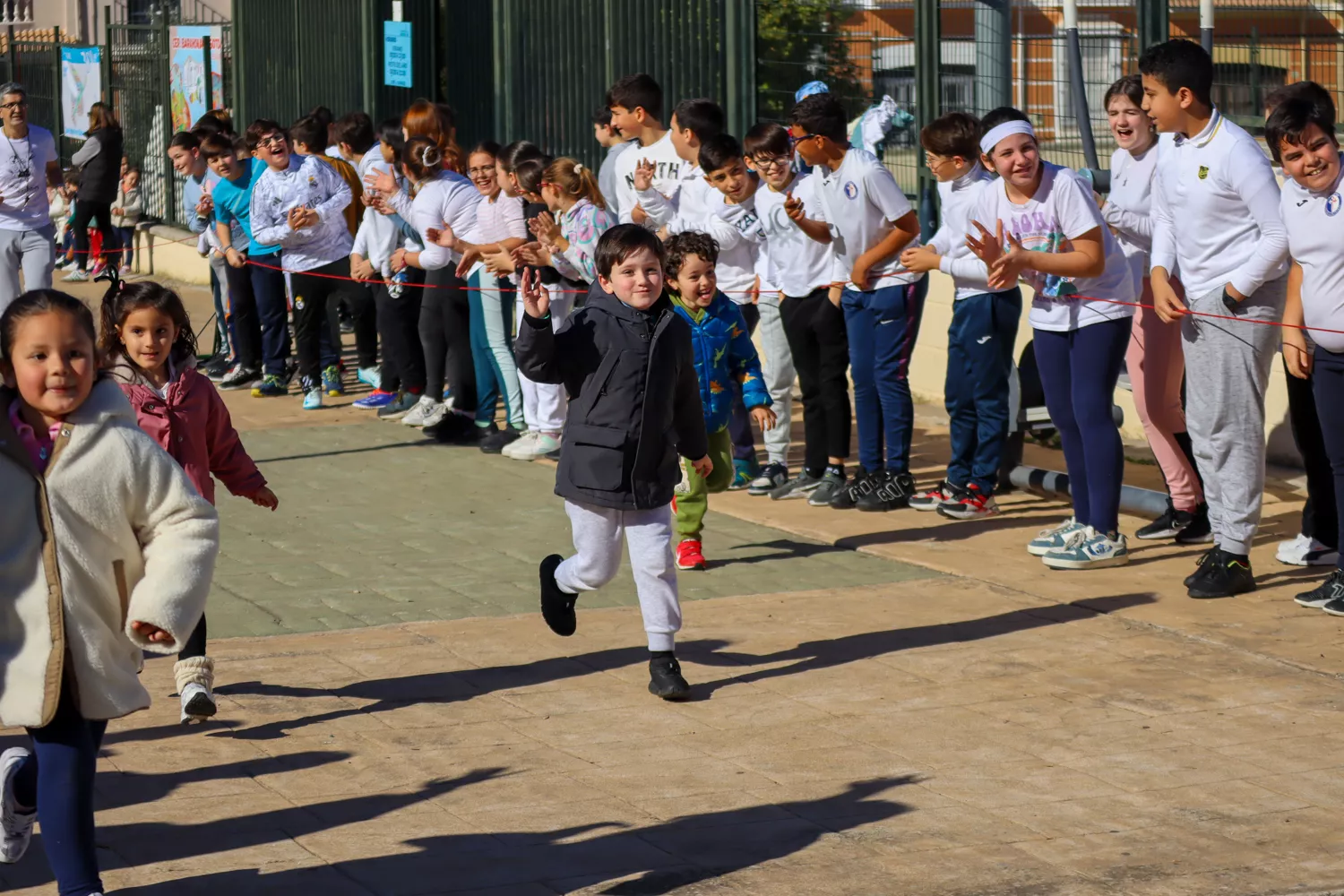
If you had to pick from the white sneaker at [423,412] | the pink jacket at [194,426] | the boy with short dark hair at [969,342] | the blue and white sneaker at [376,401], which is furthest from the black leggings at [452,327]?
the pink jacket at [194,426]

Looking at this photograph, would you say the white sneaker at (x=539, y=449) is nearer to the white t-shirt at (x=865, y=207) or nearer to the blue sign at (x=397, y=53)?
the white t-shirt at (x=865, y=207)

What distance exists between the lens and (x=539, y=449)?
39.1 feet

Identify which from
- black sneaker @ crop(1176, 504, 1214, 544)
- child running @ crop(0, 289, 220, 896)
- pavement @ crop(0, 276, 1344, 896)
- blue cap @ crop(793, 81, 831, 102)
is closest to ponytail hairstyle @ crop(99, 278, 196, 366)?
pavement @ crop(0, 276, 1344, 896)

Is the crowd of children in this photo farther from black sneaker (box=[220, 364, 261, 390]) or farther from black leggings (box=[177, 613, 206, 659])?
black sneaker (box=[220, 364, 261, 390])

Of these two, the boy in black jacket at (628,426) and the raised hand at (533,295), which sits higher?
the raised hand at (533,295)

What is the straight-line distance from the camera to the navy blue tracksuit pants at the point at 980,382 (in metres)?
9.75

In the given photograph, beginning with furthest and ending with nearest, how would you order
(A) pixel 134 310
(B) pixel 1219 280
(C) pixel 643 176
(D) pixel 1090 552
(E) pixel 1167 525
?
(C) pixel 643 176
(E) pixel 1167 525
(D) pixel 1090 552
(B) pixel 1219 280
(A) pixel 134 310

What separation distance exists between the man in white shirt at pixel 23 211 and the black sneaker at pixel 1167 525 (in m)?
7.89

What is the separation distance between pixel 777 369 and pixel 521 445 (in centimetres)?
194

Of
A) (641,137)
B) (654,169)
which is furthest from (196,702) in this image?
(641,137)

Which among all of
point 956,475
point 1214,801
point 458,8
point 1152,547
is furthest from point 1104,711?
point 458,8

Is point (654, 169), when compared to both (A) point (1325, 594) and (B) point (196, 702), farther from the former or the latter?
(B) point (196, 702)

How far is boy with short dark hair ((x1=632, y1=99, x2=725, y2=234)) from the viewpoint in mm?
10781

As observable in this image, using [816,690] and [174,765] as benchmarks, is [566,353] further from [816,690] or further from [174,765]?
[174,765]
